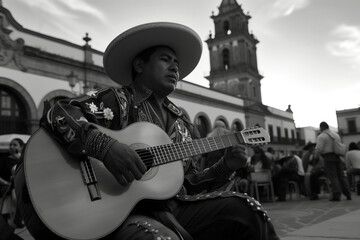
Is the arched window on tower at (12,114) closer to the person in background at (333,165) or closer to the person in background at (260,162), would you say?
the person in background at (260,162)

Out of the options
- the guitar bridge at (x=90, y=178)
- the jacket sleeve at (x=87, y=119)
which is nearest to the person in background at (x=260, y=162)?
the jacket sleeve at (x=87, y=119)

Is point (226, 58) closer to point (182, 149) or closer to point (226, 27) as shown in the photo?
point (226, 27)

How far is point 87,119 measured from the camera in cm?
143

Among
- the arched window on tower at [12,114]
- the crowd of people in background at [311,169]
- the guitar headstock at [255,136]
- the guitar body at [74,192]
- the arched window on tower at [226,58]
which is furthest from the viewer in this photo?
the arched window on tower at [226,58]

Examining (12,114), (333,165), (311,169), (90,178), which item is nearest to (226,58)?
(12,114)

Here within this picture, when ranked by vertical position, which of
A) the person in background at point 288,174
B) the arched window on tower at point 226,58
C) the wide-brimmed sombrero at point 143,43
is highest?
the arched window on tower at point 226,58

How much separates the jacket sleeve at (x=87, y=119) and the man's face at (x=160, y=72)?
19 centimetres

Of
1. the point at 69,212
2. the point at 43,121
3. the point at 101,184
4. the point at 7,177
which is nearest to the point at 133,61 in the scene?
the point at 43,121

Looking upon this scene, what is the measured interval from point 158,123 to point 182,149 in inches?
10.3

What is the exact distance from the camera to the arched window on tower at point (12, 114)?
523 inches

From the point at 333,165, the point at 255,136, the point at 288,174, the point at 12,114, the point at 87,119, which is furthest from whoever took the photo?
the point at 12,114

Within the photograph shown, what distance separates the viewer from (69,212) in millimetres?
1180

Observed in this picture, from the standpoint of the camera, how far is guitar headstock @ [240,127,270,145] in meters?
1.66

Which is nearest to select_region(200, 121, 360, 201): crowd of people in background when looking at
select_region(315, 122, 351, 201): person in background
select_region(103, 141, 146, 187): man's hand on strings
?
select_region(315, 122, 351, 201): person in background
